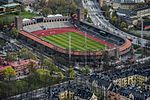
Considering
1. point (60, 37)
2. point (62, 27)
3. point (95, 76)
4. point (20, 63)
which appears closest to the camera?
point (95, 76)

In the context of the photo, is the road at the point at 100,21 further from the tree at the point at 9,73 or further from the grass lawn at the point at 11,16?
the tree at the point at 9,73

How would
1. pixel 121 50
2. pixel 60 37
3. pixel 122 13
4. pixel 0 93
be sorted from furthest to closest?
pixel 122 13
pixel 60 37
pixel 121 50
pixel 0 93

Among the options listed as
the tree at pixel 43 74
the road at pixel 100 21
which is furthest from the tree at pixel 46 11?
the tree at pixel 43 74

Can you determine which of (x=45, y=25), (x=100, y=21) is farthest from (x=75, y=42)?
(x=100, y=21)

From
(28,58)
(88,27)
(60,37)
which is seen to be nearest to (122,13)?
(88,27)

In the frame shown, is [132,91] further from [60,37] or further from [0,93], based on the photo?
[60,37]

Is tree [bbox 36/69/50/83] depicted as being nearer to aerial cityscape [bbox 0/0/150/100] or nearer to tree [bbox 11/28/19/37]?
aerial cityscape [bbox 0/0/150/100]

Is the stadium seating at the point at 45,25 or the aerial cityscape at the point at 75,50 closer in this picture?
the aerial cityscape at the point at 75,50

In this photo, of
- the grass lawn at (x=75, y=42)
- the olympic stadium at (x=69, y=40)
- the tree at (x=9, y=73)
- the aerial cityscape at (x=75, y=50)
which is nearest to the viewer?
the aerial cityscape at (x=75, y=50)
